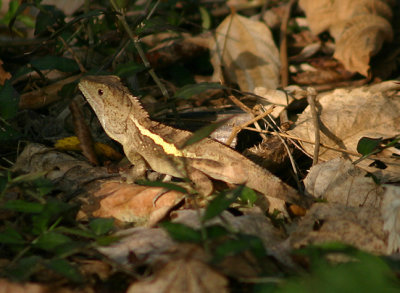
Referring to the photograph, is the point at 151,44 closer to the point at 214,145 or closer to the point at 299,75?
the point at 299,75

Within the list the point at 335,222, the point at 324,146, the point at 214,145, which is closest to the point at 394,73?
the point at 324,146

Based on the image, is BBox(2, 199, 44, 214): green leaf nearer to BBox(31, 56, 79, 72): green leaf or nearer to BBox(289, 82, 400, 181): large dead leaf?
BBox(31, 56, 79, 72): green leaf

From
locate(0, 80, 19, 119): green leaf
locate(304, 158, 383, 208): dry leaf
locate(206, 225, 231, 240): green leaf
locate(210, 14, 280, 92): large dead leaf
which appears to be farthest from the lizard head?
locate(206, 225, 231, 240): green leaf

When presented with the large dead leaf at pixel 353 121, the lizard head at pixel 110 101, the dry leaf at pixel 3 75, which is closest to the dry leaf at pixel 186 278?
the large dead leaf at pixel 353 121

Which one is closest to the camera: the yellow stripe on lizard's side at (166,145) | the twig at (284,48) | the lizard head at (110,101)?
the yellow stripe on lizard's side at (166,145)

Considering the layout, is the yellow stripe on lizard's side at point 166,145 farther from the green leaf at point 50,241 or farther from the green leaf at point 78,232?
the green leaf at point 50,241

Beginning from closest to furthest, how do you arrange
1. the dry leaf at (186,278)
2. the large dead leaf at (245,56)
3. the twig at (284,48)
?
the dry leaf at (186,278) → the large dead leaf at (245,56) → the twig at (284,48)

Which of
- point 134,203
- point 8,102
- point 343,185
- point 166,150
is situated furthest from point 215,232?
point 8,102
